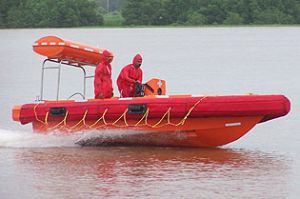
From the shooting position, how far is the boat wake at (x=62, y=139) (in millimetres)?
17641

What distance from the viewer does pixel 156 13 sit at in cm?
7862

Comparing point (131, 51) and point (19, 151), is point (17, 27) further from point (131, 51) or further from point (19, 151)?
point (19, 151)

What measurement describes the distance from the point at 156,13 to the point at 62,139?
61025 mm

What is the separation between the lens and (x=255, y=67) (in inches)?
1662

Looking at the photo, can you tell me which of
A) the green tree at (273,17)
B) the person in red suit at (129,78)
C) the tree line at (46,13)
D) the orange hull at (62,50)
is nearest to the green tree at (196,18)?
the green tree at (273,17)

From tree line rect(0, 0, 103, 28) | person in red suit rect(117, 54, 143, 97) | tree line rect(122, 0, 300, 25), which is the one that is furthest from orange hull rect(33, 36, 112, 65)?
tree line rect(0, 0, 103, 28)

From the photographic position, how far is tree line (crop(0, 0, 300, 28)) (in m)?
74.9

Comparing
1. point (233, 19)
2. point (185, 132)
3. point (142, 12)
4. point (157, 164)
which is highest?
point (142, 12)

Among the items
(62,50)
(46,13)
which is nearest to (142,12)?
(46,13)

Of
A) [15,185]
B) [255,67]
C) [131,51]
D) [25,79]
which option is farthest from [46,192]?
[131,51]

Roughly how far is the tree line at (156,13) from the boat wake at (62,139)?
56.8 metres

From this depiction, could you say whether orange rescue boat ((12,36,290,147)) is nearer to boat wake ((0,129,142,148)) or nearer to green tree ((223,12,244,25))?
boat wake ((0,129,142,148))

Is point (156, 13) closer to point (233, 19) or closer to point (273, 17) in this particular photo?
point (233, 19)

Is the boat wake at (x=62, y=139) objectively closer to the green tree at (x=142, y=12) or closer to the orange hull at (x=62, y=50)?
the orange hull at (x=62, y=50)
